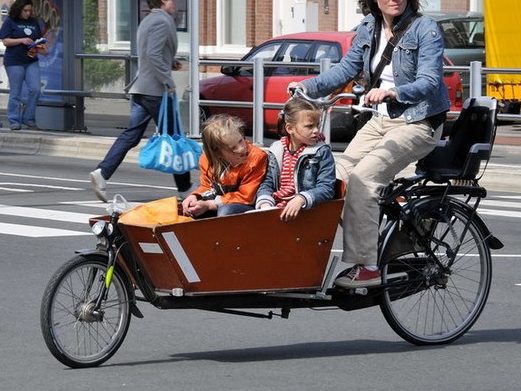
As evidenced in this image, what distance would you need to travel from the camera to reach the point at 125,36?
70.4ft

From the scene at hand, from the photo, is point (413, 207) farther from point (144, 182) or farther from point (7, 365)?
point (144, 182)

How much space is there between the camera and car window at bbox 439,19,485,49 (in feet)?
81.0

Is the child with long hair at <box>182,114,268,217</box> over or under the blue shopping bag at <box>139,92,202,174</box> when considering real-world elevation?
over

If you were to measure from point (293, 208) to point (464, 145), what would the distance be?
1097 mm

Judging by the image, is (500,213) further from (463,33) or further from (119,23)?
(463,33)

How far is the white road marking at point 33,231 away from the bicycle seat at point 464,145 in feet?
14.9

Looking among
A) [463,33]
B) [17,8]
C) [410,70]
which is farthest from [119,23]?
[410,70]

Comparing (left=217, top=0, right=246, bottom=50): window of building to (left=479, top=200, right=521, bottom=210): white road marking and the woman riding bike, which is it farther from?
the woman riding bike

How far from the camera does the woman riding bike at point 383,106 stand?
6.93m

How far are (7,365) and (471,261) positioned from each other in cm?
232

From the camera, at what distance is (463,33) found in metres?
25.1

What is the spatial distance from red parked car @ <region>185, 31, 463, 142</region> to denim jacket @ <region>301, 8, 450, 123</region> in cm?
1122

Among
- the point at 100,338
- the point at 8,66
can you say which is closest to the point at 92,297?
the point at 100,338

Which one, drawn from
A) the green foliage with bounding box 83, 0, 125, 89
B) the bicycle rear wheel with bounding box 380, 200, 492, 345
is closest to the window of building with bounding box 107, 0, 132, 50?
the green foliage with bounding box 83, 0, 125, 89
